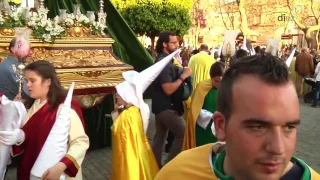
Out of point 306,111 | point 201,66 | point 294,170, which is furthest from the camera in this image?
point 306,111

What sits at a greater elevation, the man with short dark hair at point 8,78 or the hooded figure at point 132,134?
the man with short dark hair at point 8,78

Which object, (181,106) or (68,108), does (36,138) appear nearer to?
(68,108)

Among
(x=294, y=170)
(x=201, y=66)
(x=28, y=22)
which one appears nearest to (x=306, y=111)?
(x=201, y=66)

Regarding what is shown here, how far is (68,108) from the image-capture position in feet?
9.82

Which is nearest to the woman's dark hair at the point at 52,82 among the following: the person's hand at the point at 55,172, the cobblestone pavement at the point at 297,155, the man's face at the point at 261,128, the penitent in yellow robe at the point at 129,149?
the person's hand at the point at 55,172

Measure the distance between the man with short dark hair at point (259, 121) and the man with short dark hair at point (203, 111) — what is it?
3142 mm

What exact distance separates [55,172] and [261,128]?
Answer: 204cm

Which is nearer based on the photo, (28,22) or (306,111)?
(28,22)

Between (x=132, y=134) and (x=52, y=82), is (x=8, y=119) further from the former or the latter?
(x=132, y=134)

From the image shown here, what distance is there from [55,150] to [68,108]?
0.32 meters

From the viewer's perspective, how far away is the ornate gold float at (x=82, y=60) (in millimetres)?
5055

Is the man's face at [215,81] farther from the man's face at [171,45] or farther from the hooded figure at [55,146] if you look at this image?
the hooded figure at [55,146]

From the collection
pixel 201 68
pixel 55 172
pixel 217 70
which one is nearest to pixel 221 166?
pixel 55 172

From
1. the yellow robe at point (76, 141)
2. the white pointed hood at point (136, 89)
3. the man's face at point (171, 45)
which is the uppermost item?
the man's face at point (171, 45)
